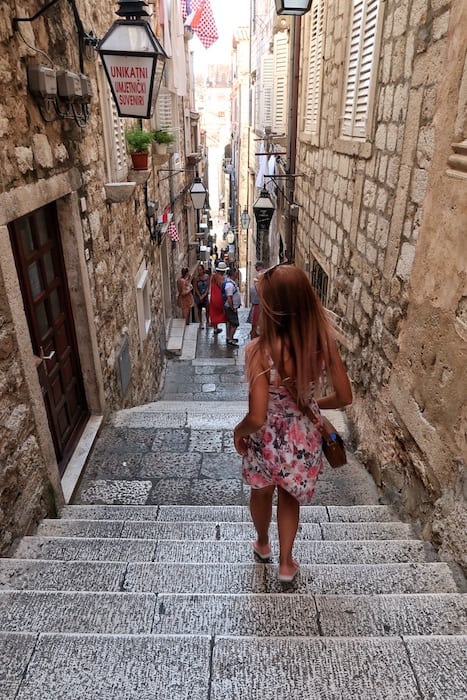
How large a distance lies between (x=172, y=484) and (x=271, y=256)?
9398 millimetres

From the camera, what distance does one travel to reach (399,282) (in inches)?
120

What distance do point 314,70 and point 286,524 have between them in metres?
6.50

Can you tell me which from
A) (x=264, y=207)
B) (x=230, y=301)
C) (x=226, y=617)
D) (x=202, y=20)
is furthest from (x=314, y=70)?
(x=202, y=20)

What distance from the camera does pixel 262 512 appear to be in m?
2.15

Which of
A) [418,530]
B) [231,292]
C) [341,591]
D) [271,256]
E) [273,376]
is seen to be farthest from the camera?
[271,256]

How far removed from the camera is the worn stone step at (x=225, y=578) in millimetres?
2068

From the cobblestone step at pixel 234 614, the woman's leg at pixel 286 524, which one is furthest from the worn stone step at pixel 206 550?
the cobblestone step at pixel 234 614

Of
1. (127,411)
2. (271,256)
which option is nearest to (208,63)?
(271,256)

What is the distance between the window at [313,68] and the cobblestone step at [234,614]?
5.65 metres

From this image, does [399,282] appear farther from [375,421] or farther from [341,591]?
[341,591]

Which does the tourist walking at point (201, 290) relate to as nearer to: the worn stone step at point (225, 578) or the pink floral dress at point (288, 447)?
the worn stone step at point (225, 578)

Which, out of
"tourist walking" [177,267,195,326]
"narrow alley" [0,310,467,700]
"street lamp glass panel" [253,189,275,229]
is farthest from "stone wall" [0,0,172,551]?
"tourist walking" [177,267,195,326]

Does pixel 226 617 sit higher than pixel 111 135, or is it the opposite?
pixel 111 135

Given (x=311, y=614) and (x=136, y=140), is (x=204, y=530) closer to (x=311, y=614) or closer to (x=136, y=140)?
(x=311, y=614)
